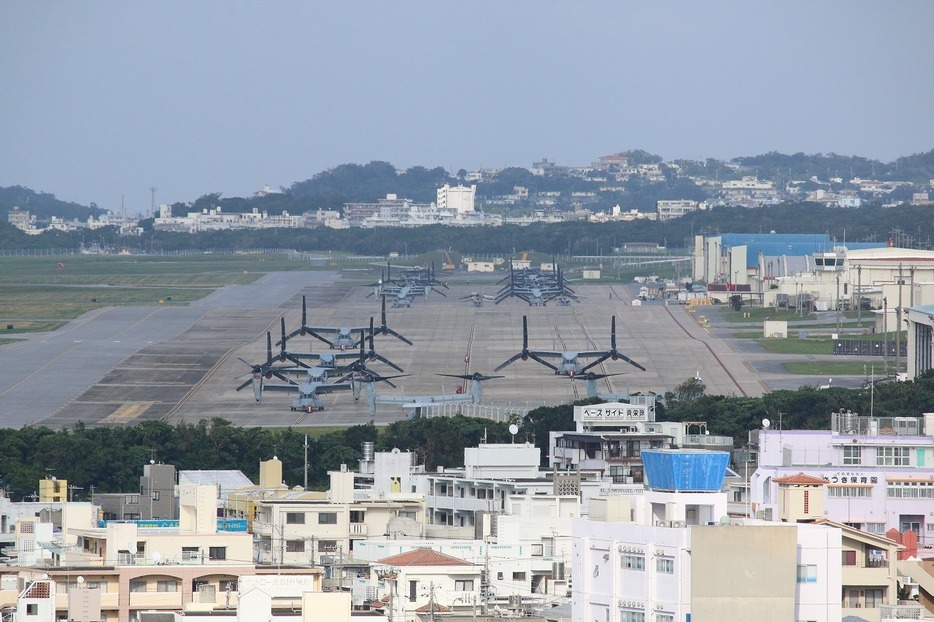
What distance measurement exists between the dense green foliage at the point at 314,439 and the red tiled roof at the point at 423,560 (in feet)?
122

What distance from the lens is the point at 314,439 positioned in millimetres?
104500

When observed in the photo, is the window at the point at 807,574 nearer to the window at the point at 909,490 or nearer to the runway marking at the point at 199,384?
the window at the point at 909,490

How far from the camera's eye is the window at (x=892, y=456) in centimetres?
7031

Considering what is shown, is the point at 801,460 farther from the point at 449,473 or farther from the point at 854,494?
the point at 449,473

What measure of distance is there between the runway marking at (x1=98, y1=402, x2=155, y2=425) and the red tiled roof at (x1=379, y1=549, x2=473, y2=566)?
7444 centimetres

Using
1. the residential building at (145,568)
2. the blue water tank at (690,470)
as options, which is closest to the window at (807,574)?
the blue water tank at (690,470)

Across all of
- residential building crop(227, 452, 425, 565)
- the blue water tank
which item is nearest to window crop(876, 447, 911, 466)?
residential building crop(227, 452, 425, 565)

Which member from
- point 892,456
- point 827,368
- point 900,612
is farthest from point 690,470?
point 827,368

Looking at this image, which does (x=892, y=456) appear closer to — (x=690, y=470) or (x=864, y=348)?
(x=690, y=470)

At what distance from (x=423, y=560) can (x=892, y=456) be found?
73.7 feet

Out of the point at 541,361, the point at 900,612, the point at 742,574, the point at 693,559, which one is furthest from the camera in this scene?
the point at 541,361

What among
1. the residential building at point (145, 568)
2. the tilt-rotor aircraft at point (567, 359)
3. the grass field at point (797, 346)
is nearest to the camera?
the residential building at point (145, 568)

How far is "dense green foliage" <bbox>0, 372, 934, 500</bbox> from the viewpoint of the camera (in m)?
95.4

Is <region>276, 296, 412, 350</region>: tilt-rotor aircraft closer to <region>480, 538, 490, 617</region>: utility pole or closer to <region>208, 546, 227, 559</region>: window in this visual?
<region>208, 546, 227, 559</region>: window
